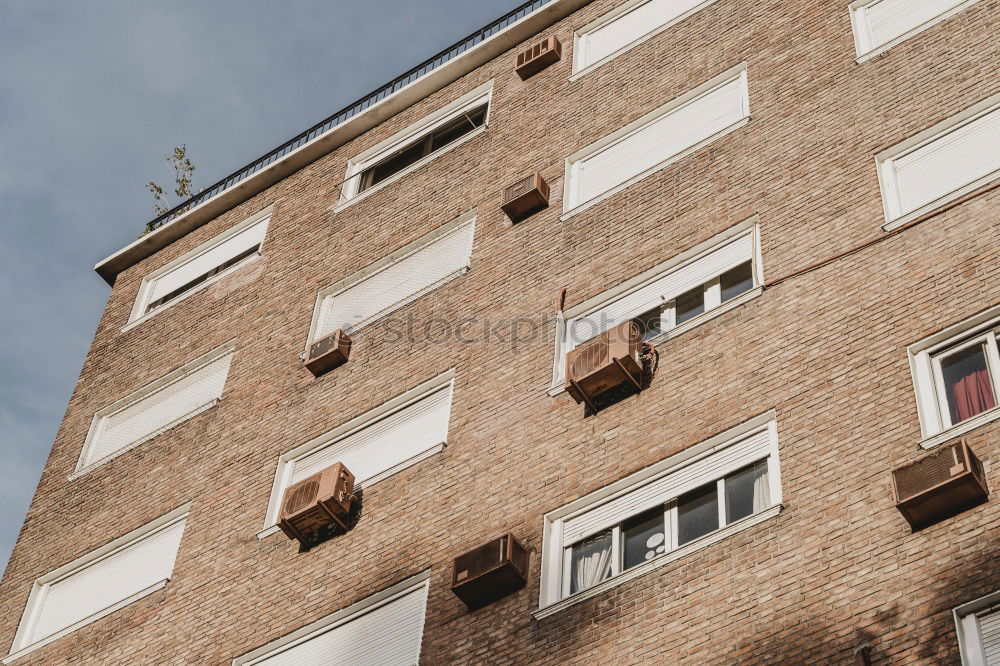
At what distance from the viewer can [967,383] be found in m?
14.6

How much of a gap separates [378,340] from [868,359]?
8235 mm

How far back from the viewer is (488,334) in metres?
19.6

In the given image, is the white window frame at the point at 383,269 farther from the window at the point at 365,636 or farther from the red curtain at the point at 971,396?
the red curtain at the point at 971,396

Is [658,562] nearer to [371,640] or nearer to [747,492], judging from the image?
[747,492]

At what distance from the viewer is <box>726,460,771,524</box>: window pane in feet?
49.1

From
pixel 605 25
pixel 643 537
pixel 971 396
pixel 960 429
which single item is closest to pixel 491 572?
pixel 643 537

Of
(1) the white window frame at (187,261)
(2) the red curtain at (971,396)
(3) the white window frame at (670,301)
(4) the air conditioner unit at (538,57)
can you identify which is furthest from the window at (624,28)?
(2) the red curtain at (971,396)

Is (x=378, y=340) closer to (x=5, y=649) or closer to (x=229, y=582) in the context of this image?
(x=229, y=582)

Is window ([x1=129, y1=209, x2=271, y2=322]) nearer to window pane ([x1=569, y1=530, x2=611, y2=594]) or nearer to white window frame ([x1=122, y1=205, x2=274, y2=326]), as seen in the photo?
white window frame ([x1=122, y1=205, x2=274, y2=326])

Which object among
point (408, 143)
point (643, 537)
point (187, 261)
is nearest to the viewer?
point (643, 537)

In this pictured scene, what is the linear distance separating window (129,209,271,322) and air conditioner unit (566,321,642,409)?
972 cm

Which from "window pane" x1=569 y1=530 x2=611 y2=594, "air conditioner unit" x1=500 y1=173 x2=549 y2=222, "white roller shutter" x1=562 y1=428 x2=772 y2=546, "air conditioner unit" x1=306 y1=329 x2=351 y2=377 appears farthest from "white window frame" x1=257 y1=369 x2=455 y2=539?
"window pane" x1=569 y1=530 x2=611 y2=594

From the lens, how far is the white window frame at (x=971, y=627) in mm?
12055

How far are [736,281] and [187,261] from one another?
502 inches
